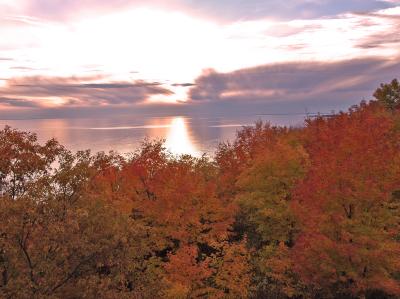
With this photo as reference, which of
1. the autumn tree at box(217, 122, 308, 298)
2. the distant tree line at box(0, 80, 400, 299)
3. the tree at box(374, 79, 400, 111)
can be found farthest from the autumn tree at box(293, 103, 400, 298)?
the tree at box(374, 79, 400, 111)

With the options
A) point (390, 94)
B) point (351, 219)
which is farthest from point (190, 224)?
point (390, 94)

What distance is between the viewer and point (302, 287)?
105 feet

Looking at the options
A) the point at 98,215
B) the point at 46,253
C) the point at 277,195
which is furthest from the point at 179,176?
the point at 46,253

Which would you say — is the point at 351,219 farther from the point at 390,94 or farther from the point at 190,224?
the point at 390,94

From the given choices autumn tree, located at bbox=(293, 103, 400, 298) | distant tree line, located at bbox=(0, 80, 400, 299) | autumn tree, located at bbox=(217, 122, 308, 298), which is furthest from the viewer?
autumn tree, located at bbox=(217, 122, 308, 298)

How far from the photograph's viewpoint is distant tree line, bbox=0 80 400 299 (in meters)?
18.9

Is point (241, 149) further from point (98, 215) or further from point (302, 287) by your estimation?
point (98, 215)

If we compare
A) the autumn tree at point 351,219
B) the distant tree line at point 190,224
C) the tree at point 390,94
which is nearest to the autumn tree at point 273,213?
the distant tree line at point 190,224

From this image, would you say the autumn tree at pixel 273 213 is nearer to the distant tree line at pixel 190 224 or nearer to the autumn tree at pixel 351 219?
the distant tree line at pixel 190 224

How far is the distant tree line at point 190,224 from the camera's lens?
18859 millimetres

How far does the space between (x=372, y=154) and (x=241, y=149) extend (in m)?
33.8

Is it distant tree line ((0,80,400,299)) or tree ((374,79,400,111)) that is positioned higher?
tree ((374,79,400,111))

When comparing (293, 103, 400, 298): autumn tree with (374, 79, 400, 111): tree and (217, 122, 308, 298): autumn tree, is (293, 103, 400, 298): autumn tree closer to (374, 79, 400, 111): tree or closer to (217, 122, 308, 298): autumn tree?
(217, 122, 308, 298): autumn tree

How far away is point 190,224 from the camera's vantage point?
35375 millimetres
